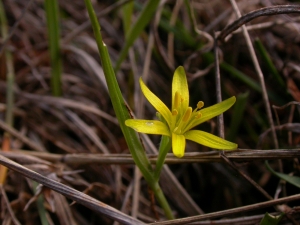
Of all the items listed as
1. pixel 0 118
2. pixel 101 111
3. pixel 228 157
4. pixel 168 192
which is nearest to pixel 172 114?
pixel 228 157

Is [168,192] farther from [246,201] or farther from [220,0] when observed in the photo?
[220,0]

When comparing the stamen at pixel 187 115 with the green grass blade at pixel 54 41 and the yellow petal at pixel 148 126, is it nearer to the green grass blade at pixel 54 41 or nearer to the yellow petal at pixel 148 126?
the yellow petal at pixel 148 126

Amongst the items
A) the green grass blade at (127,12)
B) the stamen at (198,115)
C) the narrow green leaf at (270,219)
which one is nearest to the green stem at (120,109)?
the stamen at (198,115)

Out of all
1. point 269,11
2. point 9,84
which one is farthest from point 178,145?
point 9,84

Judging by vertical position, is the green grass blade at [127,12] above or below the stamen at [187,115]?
above

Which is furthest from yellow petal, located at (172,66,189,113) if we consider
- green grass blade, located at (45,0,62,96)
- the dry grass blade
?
green grass blade, located at (45,0,62,96)

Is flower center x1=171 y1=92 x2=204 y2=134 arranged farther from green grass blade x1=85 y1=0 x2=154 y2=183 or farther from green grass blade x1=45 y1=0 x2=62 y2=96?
green grass blade x1=45 y1=0 x2=62 y2=96

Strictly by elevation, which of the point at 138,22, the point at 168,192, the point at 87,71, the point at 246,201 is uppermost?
the point at 138,22

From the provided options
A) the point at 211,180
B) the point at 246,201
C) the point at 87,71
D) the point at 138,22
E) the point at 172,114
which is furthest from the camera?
the point at 87,71
